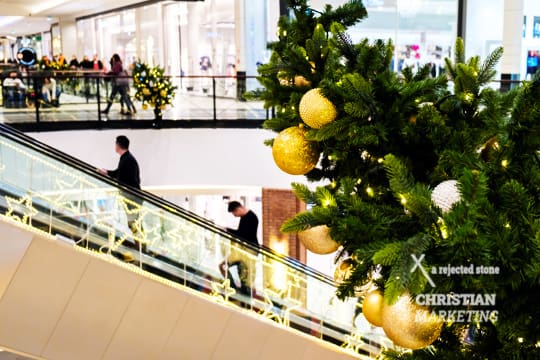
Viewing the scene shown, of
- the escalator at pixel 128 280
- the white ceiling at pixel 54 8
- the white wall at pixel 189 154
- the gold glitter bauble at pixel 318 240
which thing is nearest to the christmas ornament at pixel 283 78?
the gold glitter bauble at pixel 318 240

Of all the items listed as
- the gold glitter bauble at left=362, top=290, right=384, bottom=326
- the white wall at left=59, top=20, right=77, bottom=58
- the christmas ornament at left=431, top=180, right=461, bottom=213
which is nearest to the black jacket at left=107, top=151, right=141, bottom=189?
the gold glitter bauble at left=362, top=290, right=384, bottom=326

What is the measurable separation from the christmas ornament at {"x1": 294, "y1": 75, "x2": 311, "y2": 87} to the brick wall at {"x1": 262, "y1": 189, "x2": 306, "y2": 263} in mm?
11743

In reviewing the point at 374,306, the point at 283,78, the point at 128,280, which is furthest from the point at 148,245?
the point at 374,306

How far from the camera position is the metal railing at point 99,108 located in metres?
12.0

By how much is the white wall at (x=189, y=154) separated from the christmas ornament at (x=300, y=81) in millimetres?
8631

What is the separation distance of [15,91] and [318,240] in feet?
35.2

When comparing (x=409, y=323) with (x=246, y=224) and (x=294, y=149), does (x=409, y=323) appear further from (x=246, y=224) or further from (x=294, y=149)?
(x=246, y=224)

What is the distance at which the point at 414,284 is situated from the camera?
1.66 meters

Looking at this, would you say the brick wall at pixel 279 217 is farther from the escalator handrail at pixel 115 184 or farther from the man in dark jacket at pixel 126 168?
the escalator handrail at pixel 115 184

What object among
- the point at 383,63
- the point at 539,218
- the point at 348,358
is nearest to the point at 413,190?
the point at 539,218

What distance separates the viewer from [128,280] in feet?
20.2

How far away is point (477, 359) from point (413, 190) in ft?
2.19

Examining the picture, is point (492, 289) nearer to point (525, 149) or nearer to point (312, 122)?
point (525, 149)

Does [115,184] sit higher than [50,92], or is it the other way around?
[50,92]
